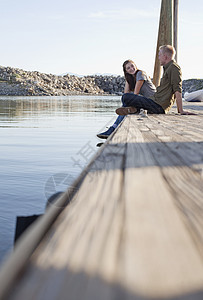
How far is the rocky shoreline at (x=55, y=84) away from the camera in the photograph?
63.8m

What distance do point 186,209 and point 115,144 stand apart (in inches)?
64.4

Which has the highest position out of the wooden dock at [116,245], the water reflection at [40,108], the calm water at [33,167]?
the wooden dock at [116,245]

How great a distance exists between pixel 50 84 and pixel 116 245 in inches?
2760

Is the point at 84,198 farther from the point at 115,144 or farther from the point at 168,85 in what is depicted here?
the point at 168,85

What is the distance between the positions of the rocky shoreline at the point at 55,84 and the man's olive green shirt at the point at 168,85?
164ft

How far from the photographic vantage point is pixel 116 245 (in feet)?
3.09

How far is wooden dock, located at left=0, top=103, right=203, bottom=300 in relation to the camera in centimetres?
75

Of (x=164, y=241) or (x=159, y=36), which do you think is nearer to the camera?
(x=164, y=241)

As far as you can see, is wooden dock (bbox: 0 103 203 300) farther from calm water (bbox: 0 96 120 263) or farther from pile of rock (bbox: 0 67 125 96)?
pile of rock (bbox: 0 67 125 96)

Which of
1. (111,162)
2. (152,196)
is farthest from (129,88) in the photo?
(152,196)

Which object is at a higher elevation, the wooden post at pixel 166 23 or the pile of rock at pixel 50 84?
the wooden post at pixel 166 23

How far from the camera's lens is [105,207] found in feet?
4.13

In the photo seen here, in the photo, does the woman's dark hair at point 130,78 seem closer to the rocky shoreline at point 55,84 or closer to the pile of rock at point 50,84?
the rocky shoreline at point 55,84

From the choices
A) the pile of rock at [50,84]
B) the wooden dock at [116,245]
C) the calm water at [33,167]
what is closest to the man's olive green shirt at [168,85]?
the calm water at [33,167]
